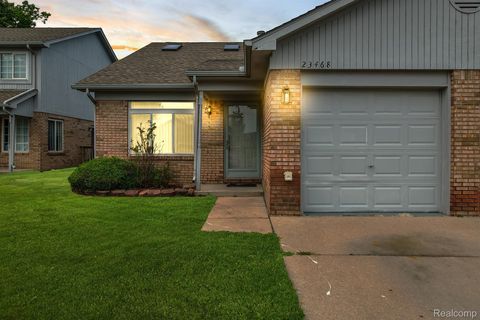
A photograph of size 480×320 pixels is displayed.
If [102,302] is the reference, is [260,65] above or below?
above

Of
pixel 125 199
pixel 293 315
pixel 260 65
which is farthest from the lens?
pixel 125 199

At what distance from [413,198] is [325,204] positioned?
1756 millimetres

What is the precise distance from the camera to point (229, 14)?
1533cm

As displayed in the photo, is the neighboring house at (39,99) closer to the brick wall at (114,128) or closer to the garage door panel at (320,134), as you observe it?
the brick wall at (114,128)

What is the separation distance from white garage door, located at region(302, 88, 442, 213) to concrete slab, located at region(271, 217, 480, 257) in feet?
2.41

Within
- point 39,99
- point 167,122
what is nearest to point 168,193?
point 167,122

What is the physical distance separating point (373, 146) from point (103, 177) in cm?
651

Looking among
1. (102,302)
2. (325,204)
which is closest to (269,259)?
(102,302)

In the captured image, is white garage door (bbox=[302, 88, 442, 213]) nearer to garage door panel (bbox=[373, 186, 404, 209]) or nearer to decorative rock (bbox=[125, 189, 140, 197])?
garage door panel (bbox=[373, 186, 404, 209])

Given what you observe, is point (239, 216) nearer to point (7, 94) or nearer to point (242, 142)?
point (242, 142)

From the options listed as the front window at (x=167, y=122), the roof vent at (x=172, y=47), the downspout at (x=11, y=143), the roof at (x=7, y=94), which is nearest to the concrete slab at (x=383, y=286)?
the front window at (x=167, y=122)

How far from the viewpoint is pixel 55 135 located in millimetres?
15812

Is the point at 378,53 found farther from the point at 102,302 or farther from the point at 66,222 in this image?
the point at 66,222

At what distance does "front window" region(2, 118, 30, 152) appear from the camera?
1459cm
